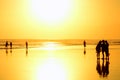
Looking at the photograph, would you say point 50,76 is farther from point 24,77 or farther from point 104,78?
point 104,78

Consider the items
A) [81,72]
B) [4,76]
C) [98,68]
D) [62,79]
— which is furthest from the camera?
[98,68]

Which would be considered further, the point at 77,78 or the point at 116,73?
the point at 116,73

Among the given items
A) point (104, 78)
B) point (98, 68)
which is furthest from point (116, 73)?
point (98, 68)

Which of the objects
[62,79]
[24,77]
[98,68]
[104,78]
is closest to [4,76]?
[24,77]

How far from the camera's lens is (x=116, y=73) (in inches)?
1145

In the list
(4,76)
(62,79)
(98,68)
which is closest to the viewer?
(62,79)

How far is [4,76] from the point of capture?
2794 cm

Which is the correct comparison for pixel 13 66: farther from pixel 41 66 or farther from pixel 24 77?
pixel 24 77

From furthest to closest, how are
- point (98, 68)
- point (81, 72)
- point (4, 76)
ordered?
point (98, 68), point (81, 72), point (4, 76)

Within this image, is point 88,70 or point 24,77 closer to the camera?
point 24,77

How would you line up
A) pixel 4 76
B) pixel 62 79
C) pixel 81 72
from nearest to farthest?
pixel 62 79 → pixel 4 76 → pixel 81 72

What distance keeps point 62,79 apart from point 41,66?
9425 mm

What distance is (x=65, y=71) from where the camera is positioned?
102 ft

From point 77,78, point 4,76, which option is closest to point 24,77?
point 4,76
